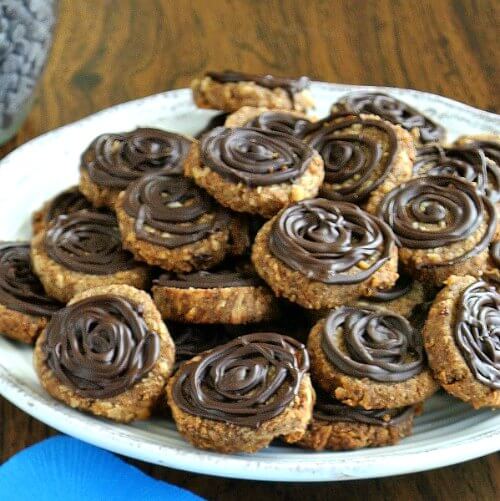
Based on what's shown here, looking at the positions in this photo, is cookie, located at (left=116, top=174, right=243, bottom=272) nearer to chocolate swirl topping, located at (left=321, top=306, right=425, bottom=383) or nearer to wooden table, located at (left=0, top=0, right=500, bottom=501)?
chocolate swirl topping, located at (left=321, top=306, right=425, bottom=383)

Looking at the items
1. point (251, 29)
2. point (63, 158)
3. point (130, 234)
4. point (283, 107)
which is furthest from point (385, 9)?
point (130, 234)

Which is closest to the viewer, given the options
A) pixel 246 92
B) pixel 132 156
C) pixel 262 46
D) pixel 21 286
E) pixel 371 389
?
pixel 371 389

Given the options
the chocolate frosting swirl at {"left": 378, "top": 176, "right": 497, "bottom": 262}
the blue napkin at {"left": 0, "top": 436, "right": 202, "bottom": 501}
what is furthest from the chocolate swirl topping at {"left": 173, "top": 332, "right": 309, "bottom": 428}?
the chocolate frosting swirl at {"left": 378, "top": 176, "right": 497, "bottom": 262}

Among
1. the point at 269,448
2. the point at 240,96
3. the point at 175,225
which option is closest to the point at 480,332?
the point at 269,448

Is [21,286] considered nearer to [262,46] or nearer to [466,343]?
[466,343]

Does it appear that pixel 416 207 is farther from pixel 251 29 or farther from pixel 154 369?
pixel 251 29

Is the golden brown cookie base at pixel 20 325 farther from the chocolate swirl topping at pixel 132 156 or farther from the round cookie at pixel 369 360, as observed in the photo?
the round cookie at pixel 369 360
